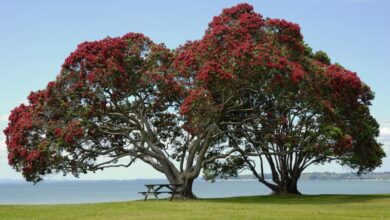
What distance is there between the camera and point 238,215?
73.4ft

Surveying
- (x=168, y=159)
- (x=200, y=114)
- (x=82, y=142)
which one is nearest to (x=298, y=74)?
(x=200, y=114)

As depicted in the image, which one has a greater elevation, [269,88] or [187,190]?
[269,88]

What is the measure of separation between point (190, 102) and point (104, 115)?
7.92 metres

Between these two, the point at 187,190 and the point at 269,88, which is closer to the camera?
the point at 269,88

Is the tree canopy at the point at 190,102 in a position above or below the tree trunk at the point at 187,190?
above

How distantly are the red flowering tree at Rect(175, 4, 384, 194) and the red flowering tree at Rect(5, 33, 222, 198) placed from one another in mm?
2445

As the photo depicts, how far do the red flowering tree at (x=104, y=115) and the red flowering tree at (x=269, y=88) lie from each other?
2.44m

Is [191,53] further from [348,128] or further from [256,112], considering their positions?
[348,128]

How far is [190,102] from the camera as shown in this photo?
3175 cm

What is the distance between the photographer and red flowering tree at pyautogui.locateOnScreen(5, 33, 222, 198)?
35250 mm

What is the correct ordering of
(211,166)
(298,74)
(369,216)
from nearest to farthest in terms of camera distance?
1. (369,216)
2. (298,74)
3. (211,166)

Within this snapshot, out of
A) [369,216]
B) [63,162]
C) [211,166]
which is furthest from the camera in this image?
[211,166]

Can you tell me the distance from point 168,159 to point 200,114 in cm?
683

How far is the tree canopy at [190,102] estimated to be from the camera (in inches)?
1272
